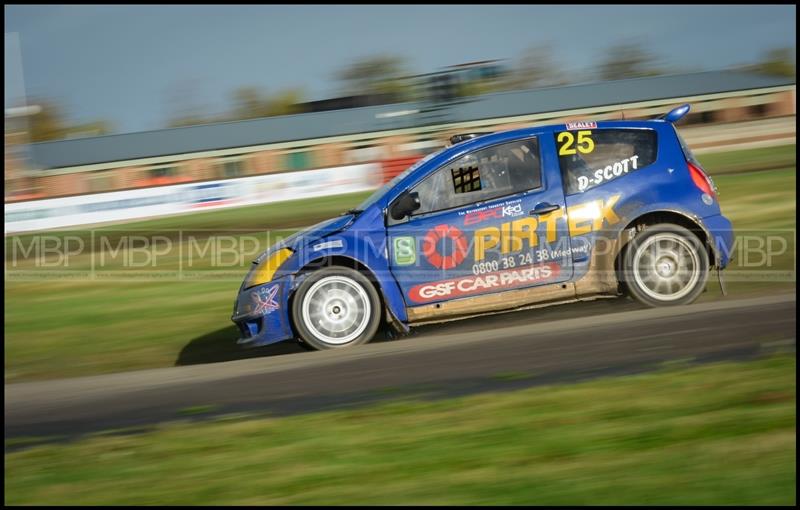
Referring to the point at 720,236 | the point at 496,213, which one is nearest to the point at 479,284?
the point at 496,213

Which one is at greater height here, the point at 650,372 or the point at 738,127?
the point at 738,127

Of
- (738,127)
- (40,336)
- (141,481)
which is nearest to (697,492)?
(141,481)

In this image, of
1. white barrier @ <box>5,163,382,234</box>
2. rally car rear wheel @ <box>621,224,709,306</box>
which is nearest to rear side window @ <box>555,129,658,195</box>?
rally car rear wheel @ <box>621,224,709,306</box>

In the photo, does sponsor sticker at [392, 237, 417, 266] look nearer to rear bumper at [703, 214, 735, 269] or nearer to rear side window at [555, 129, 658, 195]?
rear side window at [555, 129, 658, 195]

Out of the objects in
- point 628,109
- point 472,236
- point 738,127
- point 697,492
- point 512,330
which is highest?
point 628,109

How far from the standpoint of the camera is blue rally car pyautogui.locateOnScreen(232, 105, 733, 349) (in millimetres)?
7484

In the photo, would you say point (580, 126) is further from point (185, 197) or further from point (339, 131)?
point (339, 131)

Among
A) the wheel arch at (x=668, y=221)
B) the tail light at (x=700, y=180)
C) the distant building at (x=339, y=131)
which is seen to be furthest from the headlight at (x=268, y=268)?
the distant building at (x=339, y=131)

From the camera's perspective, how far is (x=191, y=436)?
17.1 ft

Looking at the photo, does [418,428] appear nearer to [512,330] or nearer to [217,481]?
[217,481]

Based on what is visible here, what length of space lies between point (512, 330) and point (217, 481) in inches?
144

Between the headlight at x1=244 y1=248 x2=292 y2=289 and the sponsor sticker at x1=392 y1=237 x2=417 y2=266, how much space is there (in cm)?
94

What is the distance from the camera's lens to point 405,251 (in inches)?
295

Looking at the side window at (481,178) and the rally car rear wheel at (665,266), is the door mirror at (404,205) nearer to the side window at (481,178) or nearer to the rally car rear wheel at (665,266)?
the side window at (481,178)
